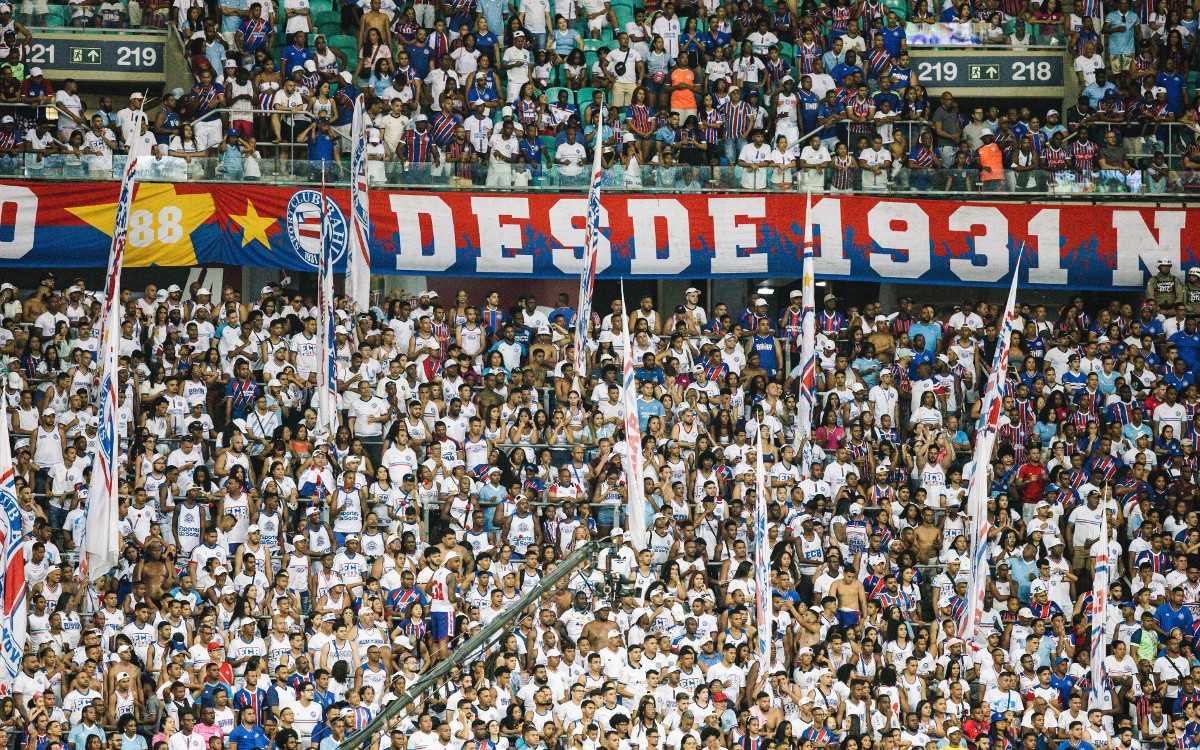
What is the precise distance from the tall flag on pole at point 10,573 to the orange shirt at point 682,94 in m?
13.7

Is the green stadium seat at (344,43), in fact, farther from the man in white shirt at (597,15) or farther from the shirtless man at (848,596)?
the shirtless man at (848,596)

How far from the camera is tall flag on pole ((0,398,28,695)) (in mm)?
12549

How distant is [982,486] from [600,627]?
13.2 feet

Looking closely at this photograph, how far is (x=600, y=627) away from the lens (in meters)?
18.8

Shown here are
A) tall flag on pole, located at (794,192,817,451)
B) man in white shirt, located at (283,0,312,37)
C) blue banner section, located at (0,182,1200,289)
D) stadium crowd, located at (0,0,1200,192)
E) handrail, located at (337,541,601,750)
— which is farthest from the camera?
man in white shirt, located at (283,0,312,37)

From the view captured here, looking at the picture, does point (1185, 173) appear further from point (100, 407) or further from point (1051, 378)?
point (100, 407)

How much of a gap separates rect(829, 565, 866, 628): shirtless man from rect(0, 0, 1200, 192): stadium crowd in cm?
706

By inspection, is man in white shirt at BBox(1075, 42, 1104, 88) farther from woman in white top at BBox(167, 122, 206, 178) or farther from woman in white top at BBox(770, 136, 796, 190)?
woman in white top at BBox(167, 122, 206, 178)

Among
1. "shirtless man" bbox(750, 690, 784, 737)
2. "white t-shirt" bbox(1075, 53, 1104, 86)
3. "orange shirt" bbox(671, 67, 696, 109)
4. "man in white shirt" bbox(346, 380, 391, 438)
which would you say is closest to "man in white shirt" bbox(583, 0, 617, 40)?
"orange shirt" bbox(671, 67, 696, 109)

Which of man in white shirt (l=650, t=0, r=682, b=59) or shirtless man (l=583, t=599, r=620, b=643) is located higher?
man in white shirt (l=650, t=0, r=682, b=59)

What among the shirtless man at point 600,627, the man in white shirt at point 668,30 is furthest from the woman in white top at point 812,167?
the shirtless man at point 600,627

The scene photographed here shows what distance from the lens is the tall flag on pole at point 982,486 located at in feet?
58.5

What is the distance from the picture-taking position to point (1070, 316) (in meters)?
23.9

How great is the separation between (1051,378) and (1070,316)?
153 centimetres
